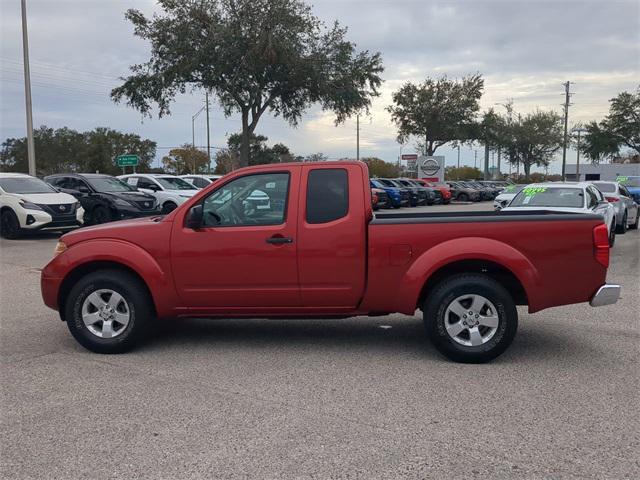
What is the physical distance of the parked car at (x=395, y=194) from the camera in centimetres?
3102

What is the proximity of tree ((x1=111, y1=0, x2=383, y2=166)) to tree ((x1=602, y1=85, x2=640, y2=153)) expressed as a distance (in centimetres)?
3402

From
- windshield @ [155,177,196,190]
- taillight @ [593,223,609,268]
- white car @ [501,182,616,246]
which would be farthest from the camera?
windshield @ [155,177,196,190]

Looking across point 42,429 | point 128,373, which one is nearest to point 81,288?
point 128,373

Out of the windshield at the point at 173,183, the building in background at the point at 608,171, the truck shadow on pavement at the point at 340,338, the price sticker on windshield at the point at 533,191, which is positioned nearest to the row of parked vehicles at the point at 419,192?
the windshield at the point at 173,183

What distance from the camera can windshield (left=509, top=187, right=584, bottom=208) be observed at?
1209cm

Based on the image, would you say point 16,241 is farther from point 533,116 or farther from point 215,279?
point 533,116

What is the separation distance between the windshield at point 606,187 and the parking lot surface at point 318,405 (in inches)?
452

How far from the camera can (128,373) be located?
512 centimetres

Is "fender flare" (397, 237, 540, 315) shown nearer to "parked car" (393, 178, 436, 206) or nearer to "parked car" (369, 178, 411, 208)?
"parked car" (369, 178, 411, 208)

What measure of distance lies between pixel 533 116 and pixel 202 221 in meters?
74.1

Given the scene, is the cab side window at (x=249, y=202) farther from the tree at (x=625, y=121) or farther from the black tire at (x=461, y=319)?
the tree at (x=625, y=121)

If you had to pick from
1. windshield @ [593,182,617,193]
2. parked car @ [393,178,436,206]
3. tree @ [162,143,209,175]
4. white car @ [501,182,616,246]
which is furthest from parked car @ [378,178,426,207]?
tree @ [162,143,209,175]

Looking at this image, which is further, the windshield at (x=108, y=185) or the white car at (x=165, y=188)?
the white car at (x=165, y=188)

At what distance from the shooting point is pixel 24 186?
16.7 metres
